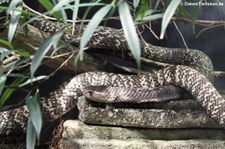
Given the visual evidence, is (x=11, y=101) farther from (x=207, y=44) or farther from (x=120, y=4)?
(x=120, y=4)

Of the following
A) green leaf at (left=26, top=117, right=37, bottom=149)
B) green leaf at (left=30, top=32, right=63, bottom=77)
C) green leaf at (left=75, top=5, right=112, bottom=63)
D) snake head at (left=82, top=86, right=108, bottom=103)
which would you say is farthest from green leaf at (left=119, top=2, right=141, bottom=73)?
snake head at (left=82, top=86, right=108, bottom=103)

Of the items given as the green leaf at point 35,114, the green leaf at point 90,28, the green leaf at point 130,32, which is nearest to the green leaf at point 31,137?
the green leaf at point 35,114

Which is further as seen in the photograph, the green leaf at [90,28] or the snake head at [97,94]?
the snake head at [97,94]

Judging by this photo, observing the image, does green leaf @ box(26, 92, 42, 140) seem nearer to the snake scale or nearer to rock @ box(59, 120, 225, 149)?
rock @ box(59, 120, 225, 149)

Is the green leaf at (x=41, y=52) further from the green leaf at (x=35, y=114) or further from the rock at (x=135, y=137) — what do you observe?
the rock at (x=135, y=137)

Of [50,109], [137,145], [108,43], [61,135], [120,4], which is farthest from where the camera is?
[108,43]

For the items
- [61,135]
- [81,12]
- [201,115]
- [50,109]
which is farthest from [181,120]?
[81,12]
